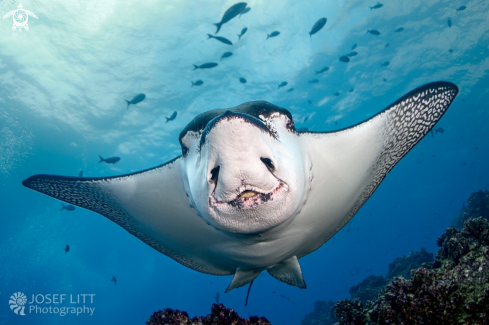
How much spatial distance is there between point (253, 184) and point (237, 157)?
0.23 m

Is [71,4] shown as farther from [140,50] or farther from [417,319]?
[417,319]

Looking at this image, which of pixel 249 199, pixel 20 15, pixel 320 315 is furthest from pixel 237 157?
pixel 320 315

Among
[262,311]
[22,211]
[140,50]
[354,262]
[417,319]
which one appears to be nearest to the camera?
[417,319]

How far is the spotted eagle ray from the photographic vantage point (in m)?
1.54

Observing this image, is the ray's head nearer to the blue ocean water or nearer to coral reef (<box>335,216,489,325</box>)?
coral reef (<box>335,216,489,325</box>)

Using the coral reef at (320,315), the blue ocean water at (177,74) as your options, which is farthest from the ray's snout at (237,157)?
the coral reef at (320,315)

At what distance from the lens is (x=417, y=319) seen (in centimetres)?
200

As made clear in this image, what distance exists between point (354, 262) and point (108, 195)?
91.4 meters

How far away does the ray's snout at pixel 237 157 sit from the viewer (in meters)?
1.42

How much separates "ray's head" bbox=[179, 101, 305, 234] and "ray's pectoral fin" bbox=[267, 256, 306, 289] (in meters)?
2.30

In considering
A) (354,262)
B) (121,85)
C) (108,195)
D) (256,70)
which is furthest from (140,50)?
(354,262)

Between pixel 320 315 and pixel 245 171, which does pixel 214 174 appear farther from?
pixel 320 315

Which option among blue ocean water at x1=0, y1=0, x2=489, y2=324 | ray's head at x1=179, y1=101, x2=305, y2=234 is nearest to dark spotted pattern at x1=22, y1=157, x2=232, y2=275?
ray's head at x1=179, y1=101, x2=305, y2=234

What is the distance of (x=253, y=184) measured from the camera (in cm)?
154
